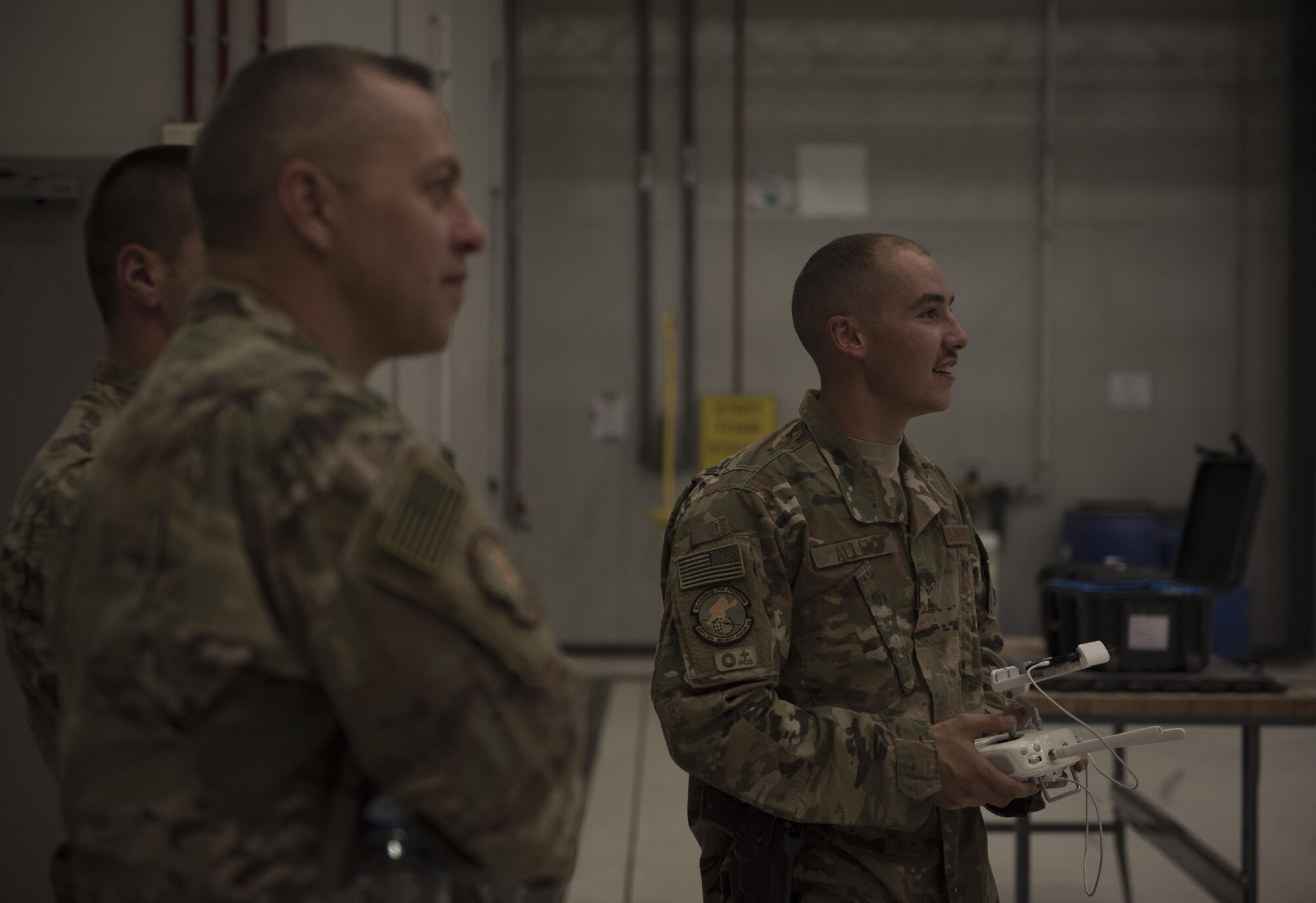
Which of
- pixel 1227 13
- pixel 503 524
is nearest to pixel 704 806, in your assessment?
pixel 503 524

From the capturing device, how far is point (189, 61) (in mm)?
2436

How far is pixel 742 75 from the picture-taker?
6934mm

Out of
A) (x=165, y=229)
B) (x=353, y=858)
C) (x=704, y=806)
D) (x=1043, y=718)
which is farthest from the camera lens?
(x=1043, y=718)

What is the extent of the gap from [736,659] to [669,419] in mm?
5060

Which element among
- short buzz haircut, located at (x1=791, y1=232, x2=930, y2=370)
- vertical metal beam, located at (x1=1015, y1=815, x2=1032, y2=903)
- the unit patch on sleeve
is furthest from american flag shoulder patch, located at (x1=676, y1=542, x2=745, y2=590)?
vertical metal beam, located at (x1=1015, y1=815, x2=1032, y2=903)

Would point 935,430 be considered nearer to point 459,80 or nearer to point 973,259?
point 973,259

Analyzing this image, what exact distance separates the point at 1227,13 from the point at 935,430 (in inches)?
128

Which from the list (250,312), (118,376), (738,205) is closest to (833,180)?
(738,205)

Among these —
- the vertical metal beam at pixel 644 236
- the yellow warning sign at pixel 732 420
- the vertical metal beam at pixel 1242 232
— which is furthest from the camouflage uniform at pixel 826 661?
the vertical metal beam at pixel 1242 232

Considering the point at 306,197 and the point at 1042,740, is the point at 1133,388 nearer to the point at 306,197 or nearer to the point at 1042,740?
the point at 1042,740

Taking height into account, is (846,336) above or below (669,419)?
above

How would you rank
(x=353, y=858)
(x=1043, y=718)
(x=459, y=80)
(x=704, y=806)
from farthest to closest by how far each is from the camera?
1. (x=459, y=80)
2. (x=1043, y=718)
3. (x=704, y=806)
4. (x=353, y=858)

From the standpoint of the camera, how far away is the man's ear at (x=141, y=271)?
1562 millimetres

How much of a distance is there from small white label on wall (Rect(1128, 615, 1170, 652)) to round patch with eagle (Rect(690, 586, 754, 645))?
1.68m
